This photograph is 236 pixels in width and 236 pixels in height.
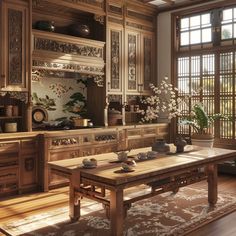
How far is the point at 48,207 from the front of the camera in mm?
3875

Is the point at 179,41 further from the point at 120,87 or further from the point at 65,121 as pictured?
the point at 65,121

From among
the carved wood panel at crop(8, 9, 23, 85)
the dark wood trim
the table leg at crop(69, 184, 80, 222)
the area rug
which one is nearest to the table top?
the table leg at crop(69, 184, 80, 222)

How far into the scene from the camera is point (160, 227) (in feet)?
10.5

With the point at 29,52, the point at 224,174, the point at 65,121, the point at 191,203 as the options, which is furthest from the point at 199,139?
the point at 29,52

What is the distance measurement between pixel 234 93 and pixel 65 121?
283 cm

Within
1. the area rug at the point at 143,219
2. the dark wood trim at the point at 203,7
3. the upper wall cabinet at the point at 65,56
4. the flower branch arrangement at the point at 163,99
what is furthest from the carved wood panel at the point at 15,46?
the dark wood trim at the point at 203,7

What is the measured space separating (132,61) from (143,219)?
3380 mm

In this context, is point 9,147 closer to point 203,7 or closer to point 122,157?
point 122,157

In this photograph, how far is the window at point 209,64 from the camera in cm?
569

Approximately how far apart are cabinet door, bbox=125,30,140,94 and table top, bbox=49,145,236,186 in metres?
2.38

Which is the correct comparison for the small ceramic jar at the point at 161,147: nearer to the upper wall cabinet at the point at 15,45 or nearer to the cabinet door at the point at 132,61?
the upper wall cabinet at the point at 15,45

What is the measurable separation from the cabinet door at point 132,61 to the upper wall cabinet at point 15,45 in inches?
78.4

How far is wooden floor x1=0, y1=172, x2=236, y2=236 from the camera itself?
10.4 ft

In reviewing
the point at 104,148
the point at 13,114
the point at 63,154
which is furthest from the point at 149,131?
the point at 13,114
